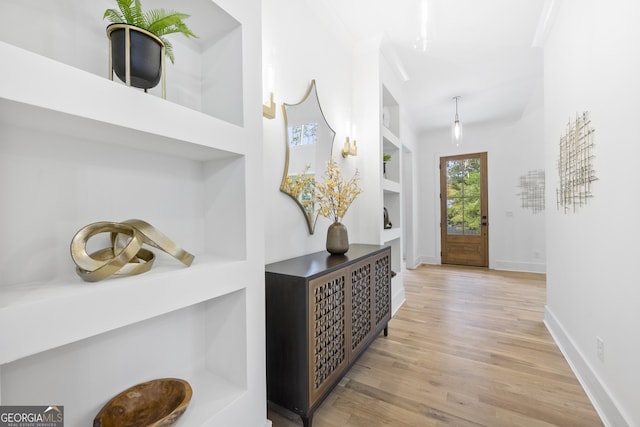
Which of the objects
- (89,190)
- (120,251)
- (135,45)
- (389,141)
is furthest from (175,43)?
(389,141)

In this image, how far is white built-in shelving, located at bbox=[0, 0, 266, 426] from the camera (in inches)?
29.2

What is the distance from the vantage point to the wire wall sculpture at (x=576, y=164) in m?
1.79

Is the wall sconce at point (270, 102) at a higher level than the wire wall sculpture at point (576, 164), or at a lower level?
higher

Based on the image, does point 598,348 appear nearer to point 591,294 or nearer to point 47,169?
point 591,294

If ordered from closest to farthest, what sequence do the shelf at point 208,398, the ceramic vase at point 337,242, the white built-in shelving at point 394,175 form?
the shelf at point 208,398 → the ceramic vase at point 337,242 → the white built-in shelving at point 394,175

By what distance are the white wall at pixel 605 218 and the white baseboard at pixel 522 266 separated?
3390 mm

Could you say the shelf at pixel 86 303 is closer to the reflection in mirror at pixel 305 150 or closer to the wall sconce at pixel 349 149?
the reflection in mirror at pixel 305 150

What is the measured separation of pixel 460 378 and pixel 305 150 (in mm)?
1981

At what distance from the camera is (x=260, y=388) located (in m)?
1.33

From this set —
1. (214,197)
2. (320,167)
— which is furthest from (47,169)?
(320,167)

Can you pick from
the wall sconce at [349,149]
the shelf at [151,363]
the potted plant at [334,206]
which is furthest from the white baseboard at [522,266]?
the shelf at [151,363]

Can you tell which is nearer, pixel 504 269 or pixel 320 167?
pixel 320 167

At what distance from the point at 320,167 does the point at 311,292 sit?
128 cm

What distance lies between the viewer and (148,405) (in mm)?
1081
